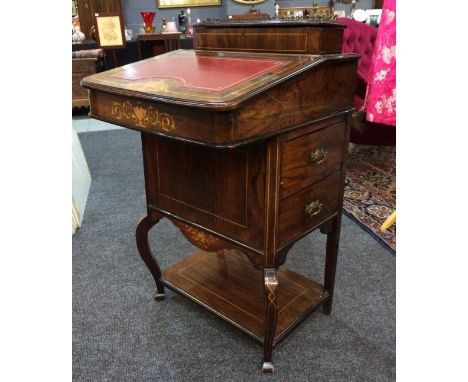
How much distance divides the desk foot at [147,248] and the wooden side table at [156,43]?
14.0ft

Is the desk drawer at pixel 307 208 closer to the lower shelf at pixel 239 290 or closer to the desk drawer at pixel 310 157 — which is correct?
the desk drawer at pixel 310 157

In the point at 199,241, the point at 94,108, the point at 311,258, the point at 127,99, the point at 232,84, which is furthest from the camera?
the point at 311,258

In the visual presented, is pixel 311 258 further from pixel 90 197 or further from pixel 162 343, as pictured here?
pixel 90 197

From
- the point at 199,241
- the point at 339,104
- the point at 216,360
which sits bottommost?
the point at 216,360

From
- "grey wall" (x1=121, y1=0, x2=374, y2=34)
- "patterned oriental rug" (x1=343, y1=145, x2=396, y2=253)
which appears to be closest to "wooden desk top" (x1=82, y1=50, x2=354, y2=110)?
"patterned oriental rug" (x1=343, y1=145, x2=396, y2=253)

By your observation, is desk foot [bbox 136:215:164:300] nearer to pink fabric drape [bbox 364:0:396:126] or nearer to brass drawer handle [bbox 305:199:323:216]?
brass drawer handle [bbox 305:199:323:216]

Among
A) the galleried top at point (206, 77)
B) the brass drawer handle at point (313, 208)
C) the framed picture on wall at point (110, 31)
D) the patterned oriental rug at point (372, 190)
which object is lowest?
the patterned oriental rug at point (372, 190)

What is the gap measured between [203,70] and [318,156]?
43 cm

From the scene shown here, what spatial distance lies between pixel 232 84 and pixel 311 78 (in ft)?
0.83

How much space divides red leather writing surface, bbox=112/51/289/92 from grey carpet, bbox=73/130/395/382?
3.19 feet

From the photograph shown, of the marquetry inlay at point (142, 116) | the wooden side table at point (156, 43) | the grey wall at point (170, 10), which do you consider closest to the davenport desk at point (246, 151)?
the marquetry inlay at point (142, 116)

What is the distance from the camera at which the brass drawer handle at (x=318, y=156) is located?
119 cm

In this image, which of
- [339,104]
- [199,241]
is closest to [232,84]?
[339,104]

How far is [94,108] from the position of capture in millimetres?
1194
